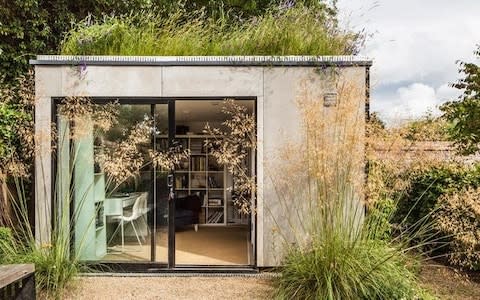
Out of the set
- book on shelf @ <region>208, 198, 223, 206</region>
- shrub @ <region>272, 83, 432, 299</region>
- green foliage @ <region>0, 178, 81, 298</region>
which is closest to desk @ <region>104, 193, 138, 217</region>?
green foliage @ <region>0, 178, 81, 298</region>

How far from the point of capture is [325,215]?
15.6 feet

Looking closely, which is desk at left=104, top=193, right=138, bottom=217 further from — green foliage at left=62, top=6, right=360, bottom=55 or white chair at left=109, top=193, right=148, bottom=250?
green foliage at left=62, top=6, right=360, bottom=55

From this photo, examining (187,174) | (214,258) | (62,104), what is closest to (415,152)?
(214,258)

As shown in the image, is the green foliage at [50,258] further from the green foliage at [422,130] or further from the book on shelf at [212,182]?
the book on shelf at [212,182]

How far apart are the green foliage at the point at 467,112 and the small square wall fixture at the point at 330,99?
67.1 inches

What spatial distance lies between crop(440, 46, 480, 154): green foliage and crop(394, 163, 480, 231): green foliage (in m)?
0.33

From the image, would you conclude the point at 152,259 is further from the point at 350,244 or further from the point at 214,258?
the point at 350,244

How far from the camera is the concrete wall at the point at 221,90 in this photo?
229 inches

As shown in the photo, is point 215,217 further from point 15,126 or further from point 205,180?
point 15,126

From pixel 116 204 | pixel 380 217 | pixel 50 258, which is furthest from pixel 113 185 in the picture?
pixel 380 217

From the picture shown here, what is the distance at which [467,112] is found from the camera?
6.17 metres

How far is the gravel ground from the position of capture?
16.2 feet

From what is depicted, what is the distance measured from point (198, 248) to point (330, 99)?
10.7ft

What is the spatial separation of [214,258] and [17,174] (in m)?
2.86
